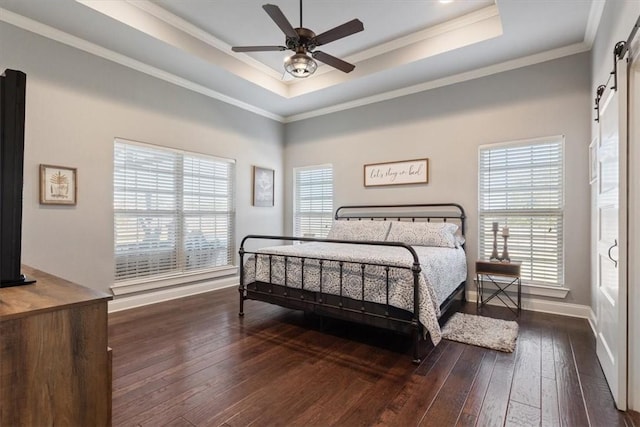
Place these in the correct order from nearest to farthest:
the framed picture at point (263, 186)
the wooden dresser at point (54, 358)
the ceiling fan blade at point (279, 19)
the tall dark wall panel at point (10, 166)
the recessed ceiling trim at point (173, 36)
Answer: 1. the wooden dresser at point (54, 358)
2. the tall dark wall panel at point (10, 166)
3. the ceiling fan blade at point (279, 19)
4. the recessed ceiling trim at point (173, 36)
5. the framed picture at point (263, 186)

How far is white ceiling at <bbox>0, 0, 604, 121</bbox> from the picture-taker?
2982 mm

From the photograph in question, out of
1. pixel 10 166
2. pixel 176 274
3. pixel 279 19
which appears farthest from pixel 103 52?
pixel 10 166

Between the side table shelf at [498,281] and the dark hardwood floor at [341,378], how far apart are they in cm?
52

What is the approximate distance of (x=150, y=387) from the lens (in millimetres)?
2082

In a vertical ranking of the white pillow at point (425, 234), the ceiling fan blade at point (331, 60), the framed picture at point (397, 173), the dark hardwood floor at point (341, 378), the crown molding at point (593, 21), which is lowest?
the dark hardwood floor at point (341, 378)

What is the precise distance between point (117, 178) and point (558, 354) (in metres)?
4.73

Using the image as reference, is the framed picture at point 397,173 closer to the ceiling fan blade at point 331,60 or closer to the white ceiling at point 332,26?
the white ceiling at point 332,26

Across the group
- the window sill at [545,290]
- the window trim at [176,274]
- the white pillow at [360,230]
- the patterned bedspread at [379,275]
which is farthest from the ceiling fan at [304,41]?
the window sill at [545,290]

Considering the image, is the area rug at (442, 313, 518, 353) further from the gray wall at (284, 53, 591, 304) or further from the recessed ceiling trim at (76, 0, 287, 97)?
the recessed ceiling trim at (76, 0, 287, 97)

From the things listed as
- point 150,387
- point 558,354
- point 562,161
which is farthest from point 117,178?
point 562,161

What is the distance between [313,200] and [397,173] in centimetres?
166

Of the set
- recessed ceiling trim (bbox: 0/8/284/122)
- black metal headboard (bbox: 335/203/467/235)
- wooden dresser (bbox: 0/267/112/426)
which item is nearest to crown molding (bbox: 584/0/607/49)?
black metal headboard (bbox: 335/203/467/235)

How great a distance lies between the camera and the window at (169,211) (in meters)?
3.80

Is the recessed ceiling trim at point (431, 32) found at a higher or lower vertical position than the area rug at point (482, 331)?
higher
